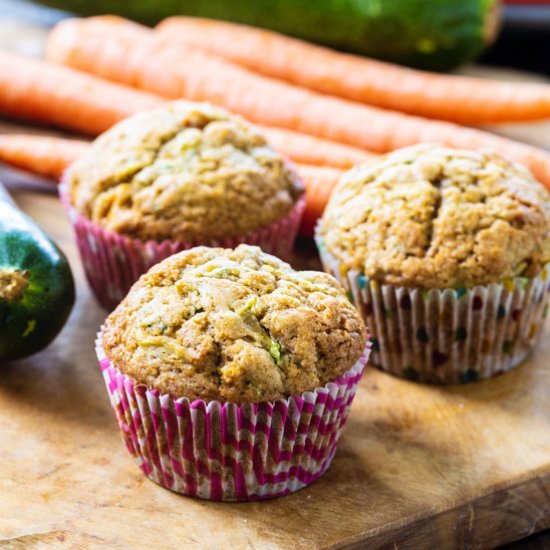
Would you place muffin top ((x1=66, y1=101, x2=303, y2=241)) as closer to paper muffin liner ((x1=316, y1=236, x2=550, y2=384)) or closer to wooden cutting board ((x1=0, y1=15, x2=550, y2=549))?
paper muffin liner ((x1=316, y1=236, x2=550, y2=384))

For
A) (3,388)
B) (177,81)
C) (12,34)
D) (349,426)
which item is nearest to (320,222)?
(349,426)

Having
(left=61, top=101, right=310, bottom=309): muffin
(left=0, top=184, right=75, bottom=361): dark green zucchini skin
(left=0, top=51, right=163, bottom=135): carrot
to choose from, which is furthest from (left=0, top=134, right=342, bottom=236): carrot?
(left=0, top=184, right=75, bottom=361): dark green zucchini skin

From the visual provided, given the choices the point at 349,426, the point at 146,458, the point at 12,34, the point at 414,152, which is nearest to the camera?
the point at 146,458

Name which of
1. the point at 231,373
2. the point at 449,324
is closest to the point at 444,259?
the point at 449,324

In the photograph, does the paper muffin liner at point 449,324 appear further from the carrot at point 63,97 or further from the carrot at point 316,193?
the carrot at point 63,97

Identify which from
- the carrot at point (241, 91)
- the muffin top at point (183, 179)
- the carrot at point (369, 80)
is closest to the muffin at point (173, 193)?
the muffin top at point (183, 179)

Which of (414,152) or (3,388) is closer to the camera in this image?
(3,388)

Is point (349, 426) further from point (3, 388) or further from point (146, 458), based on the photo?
point (3, 388)
